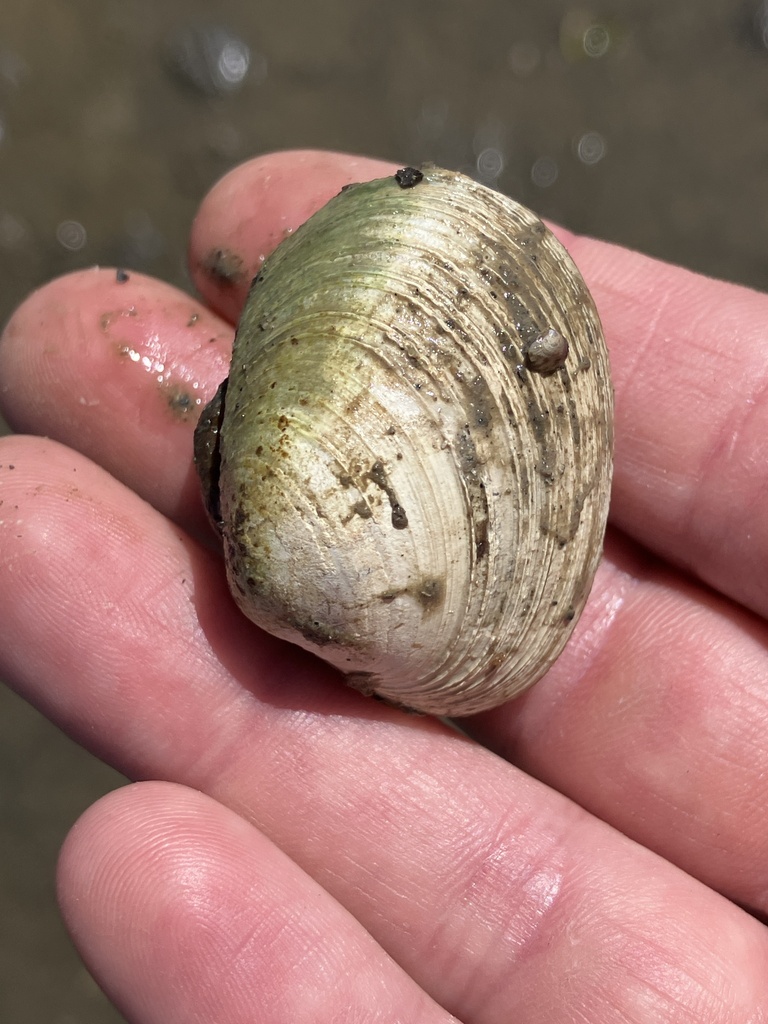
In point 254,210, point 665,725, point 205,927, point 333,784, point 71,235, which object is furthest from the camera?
point 71,235

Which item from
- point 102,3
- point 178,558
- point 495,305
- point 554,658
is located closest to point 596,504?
point 554,658

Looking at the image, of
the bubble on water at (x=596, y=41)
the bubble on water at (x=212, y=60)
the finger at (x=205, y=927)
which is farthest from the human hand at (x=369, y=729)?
the bubble on water at (x=596, y=41)

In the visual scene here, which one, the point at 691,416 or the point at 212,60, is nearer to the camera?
the point at 691,416

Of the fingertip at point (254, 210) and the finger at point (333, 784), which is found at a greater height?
the fingertip at point (254, 210)

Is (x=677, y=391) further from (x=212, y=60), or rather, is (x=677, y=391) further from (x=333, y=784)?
(x=212, y=60)

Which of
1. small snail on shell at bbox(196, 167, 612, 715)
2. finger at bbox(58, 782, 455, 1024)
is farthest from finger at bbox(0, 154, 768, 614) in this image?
finger at bbox(58, 782, 455, 1024)

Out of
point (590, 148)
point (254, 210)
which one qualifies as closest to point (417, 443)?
point (254, 210)

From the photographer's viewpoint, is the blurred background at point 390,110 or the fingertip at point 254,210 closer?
the fingertip at point 254,210

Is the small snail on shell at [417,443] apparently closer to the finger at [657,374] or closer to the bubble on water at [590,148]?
the finger at [657,374]
